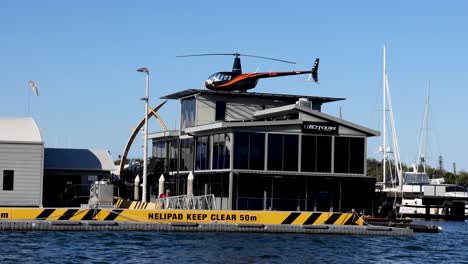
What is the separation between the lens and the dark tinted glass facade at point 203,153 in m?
69.0

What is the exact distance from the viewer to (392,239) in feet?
173

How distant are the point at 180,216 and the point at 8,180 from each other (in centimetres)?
2021

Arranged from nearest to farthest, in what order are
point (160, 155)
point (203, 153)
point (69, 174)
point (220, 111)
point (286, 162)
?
1. point (286, 162)
2. point (203, 153)
3. point (220, 111)
4. point (69, 174)
5. point (160, 155)

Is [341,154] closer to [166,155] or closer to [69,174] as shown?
[166,155]

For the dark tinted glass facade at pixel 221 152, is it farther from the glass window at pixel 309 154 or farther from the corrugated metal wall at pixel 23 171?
the corrugated metal wall at pixel 23 171

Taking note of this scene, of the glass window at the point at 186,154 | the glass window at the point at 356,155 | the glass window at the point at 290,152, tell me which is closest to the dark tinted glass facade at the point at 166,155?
the glass window at the point at 186,154

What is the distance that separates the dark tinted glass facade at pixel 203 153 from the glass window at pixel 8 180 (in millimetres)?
13442

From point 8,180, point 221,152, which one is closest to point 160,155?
point 221,152

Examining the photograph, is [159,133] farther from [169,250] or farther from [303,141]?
[169,250]

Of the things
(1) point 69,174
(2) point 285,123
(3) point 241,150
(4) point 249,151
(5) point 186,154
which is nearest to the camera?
(3) point 241,150

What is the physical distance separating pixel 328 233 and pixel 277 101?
25.1 metres

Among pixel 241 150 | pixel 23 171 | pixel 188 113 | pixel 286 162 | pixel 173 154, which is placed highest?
pixel 188 113

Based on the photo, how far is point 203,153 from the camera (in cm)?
Result: 7012

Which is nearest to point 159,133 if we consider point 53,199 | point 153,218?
point 53,199
